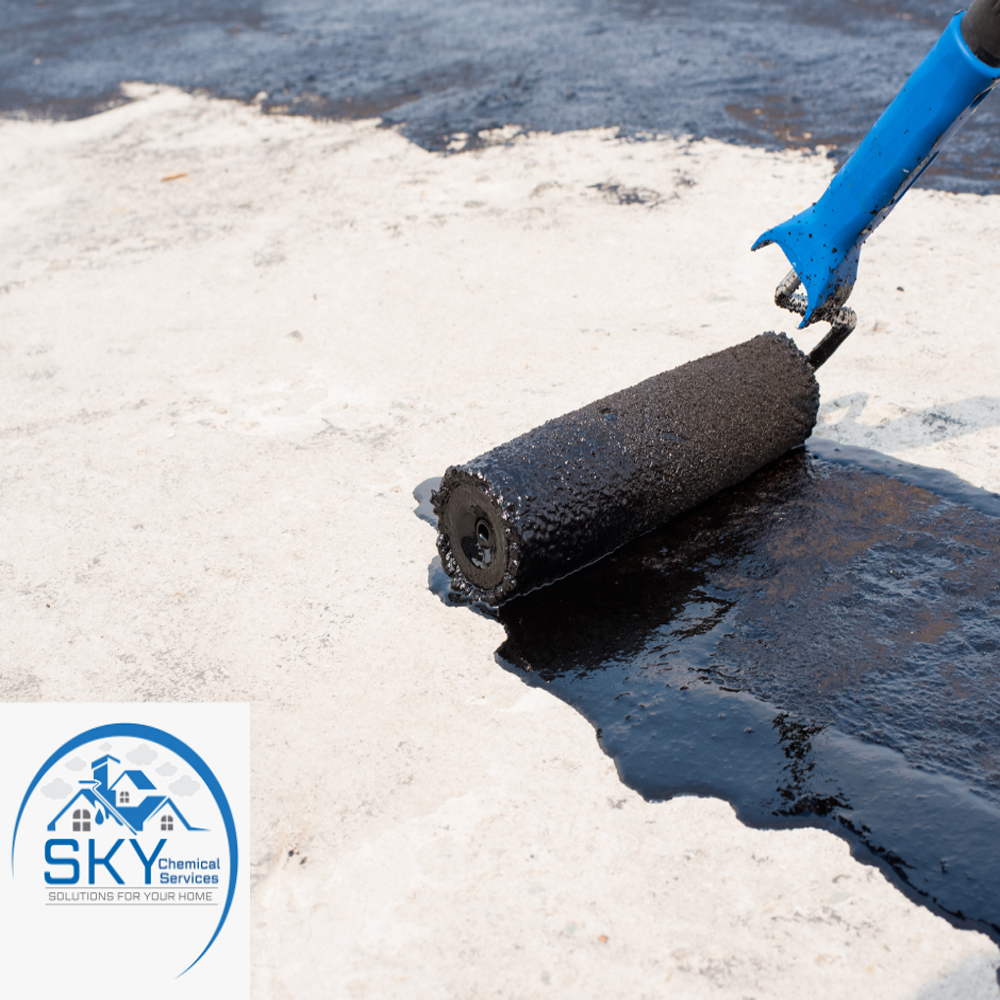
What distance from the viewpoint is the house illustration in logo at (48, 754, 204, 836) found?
262cm

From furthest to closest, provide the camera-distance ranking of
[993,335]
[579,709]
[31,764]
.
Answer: [993,335]
[579,709]
[31,764]

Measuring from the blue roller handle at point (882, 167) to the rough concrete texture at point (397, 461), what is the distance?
93cm

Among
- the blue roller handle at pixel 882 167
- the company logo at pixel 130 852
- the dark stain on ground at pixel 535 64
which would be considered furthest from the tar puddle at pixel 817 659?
the dark stain on ground at pixel 535 64

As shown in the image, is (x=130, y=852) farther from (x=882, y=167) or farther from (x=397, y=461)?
(x=882, y=167)

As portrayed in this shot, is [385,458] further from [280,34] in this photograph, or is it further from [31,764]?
[280,34]

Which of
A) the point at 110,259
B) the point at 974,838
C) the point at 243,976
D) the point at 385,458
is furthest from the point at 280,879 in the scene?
the point at 110,259

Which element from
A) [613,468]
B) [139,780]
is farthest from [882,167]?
[139,780]

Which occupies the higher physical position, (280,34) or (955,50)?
(955,50)

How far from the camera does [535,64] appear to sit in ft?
28.5

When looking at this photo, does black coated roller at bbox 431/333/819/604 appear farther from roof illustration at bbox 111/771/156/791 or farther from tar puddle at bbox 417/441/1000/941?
roof illustration at bbox 111/771/156/791

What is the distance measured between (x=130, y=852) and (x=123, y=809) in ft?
0.38

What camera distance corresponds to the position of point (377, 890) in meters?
2.47

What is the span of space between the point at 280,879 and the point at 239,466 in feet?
6.79

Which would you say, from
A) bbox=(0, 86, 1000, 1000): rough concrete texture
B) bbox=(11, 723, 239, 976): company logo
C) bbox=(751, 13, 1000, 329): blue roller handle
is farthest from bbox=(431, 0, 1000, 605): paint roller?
bbox=(11, 723, 239, 976): company logo
